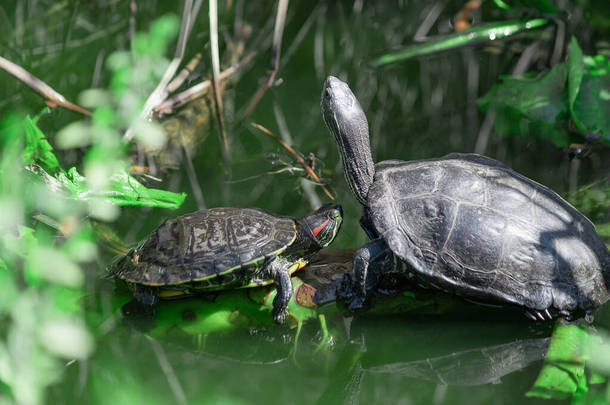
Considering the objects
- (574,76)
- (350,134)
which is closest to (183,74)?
(350,134)

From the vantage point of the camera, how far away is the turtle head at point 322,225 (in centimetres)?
284

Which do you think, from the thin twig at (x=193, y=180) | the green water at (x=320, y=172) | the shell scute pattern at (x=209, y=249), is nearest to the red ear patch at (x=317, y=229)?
the shell scute pattern at (x=209, y=249)

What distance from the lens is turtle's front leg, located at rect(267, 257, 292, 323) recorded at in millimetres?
2596

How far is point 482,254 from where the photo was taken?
2.56m

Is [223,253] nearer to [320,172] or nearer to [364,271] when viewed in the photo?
[364,271]

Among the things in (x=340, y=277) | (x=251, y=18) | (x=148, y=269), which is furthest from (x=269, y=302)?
(x=251, y=18)

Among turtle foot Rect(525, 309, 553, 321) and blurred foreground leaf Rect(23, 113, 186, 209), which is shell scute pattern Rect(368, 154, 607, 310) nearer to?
turtle foot Rect(525, 309, 553, 321)

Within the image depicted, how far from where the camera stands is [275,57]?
4625 millimetres

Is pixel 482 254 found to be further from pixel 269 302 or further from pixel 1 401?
pixel 1 401

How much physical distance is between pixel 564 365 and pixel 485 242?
2.19ft

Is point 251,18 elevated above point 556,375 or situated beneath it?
elevated above

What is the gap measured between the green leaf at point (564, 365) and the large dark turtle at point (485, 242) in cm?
11

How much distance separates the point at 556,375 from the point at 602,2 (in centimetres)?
458

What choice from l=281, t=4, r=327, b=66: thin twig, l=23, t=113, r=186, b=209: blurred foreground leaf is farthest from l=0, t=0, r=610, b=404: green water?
l=23, t=113, r=186, b=209: blurred foreground leaf
